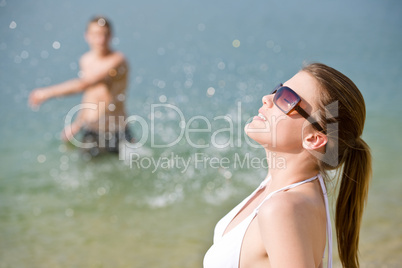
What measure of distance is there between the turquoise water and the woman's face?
2.48 metres

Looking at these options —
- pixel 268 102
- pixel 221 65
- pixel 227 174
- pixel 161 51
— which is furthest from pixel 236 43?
pixel 268 102

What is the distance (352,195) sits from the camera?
66.5 inches

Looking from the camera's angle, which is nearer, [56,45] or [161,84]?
[161,84]

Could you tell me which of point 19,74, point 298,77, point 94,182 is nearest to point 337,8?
point 19,74

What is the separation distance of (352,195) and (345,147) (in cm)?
22

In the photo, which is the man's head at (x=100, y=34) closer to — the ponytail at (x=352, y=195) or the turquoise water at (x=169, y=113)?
the turquoise water at (x=169, y=113)

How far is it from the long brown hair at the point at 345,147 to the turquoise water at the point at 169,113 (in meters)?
2.09

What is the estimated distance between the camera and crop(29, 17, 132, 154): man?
612 centimetres

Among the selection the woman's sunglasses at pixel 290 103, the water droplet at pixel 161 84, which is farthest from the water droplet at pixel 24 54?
the woman's sunglasses at pixel 290 103

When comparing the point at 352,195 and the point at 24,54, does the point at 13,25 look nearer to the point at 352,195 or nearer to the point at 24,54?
the point at 24,54

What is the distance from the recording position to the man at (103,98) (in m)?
6.12

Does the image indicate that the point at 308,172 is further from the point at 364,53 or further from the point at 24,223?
the point at 364,53

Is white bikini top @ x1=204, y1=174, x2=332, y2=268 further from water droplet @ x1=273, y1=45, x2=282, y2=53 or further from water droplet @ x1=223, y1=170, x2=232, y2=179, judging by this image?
water droplet @ x1=273, y1=45, x2=282, y2=53

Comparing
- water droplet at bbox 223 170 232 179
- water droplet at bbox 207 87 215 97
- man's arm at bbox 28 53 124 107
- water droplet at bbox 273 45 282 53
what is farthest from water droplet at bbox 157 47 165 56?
water droplet at bbox 223 170 232 179
